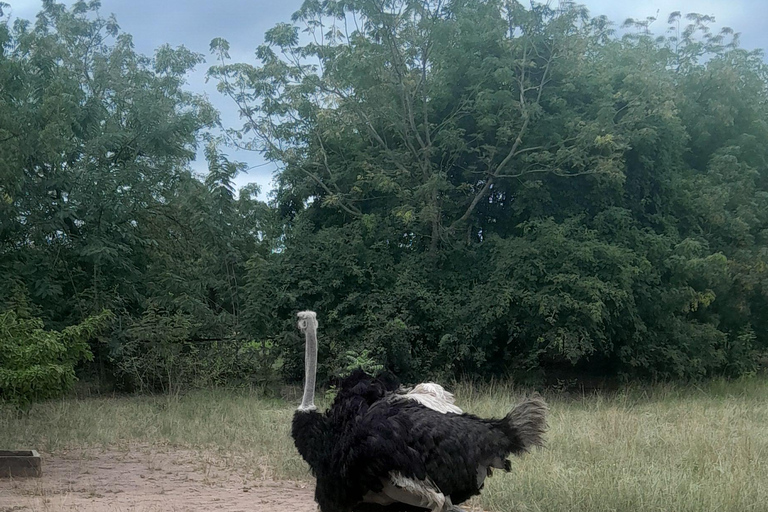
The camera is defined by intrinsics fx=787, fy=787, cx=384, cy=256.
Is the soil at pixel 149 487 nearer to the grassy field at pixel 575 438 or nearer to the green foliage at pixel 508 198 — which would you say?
the grassy field at pixel 575 438

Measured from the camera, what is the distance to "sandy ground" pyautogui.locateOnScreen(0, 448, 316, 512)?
227 inches

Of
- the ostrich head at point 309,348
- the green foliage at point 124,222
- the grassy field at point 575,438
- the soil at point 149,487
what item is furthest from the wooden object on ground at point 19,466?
the green foliage at point 124,222

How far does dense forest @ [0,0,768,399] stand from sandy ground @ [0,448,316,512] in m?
5.42

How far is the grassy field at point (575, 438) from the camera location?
17.8 feet

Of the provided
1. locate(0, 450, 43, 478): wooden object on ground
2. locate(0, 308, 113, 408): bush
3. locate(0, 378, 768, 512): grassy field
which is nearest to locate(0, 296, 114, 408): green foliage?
locate(0, 308, 113, 408): bush

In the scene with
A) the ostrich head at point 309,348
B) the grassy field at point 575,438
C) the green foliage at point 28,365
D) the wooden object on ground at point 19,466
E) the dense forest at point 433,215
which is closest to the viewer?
the ostrich head at point 309,348

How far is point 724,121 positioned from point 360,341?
8162 millimetres

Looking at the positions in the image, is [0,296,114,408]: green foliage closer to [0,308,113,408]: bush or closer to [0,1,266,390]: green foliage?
[0,308,113,408]: bush

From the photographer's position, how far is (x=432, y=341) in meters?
14.0

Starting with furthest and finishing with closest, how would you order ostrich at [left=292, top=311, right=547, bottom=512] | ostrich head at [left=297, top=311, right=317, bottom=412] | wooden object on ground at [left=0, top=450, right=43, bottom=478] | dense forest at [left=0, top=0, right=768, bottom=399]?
dense forest at [left=0, top=0, right=768, bottom=399] < wooden object on ground at [left=0, top=450, right=43, bottom=478] < ostrich head at [left=297, top=311, right=317, bottom=412] < ostrich at [left=292, top=311, right=547, bottom=512]

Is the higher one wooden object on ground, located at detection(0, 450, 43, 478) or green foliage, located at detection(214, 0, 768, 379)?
green foliage, located at detection(214, 0, 768, 379)

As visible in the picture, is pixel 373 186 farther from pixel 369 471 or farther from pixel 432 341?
pixel 369 471

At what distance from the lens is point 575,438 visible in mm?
7609

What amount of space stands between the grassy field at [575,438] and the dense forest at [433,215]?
4.12ft
